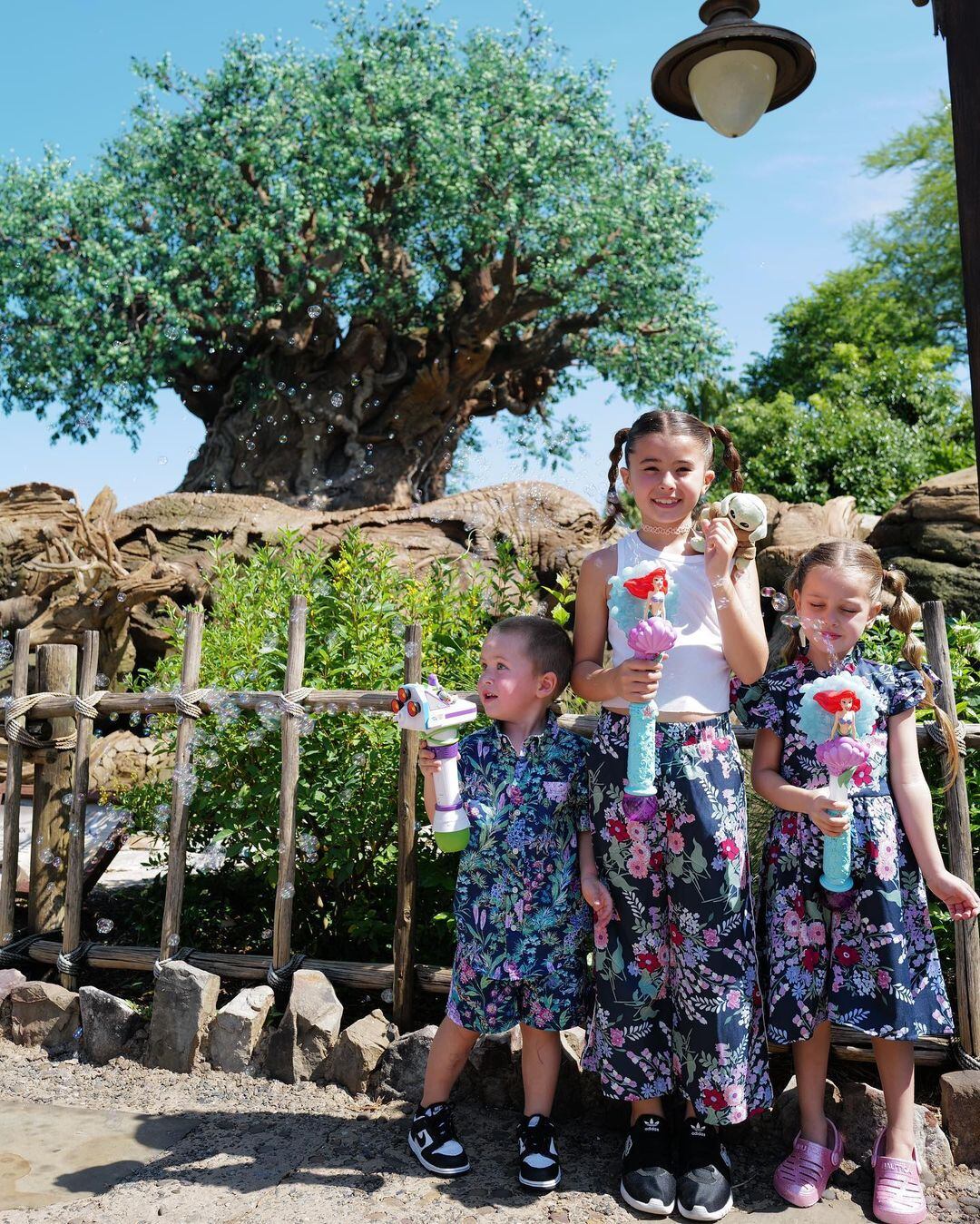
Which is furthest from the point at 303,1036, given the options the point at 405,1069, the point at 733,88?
the point at 733,88

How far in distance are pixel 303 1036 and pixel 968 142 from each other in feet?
9.33

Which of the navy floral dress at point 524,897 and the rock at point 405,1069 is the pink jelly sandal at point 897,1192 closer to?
the navy floral dress at point 524,897

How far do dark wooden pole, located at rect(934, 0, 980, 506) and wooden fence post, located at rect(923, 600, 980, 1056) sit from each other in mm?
993

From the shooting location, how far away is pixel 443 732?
7.96 ft

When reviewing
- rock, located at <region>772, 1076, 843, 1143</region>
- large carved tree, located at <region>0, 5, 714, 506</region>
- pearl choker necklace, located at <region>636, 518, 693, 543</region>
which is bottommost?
rock, located at <region>772, 1076, 843, 1143</region>

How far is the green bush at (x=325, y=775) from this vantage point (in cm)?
340

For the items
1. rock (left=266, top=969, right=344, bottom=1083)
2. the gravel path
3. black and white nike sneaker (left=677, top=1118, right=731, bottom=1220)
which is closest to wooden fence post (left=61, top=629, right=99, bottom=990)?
the gravel path

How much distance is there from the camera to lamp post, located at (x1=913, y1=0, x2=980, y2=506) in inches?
68.5

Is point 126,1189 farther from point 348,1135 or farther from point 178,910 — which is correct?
point 178,910

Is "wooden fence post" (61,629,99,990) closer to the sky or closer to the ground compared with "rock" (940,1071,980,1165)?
closer to the sky

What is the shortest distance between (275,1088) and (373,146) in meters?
12.4

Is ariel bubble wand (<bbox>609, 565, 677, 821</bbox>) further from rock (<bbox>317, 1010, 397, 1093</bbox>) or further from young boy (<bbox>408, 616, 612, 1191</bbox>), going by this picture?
rock (<bbox>317, 1010, 397, 1093</bbox>)

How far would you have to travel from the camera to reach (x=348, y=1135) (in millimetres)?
2750

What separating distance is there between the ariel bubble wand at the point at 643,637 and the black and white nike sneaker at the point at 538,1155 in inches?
34.3
